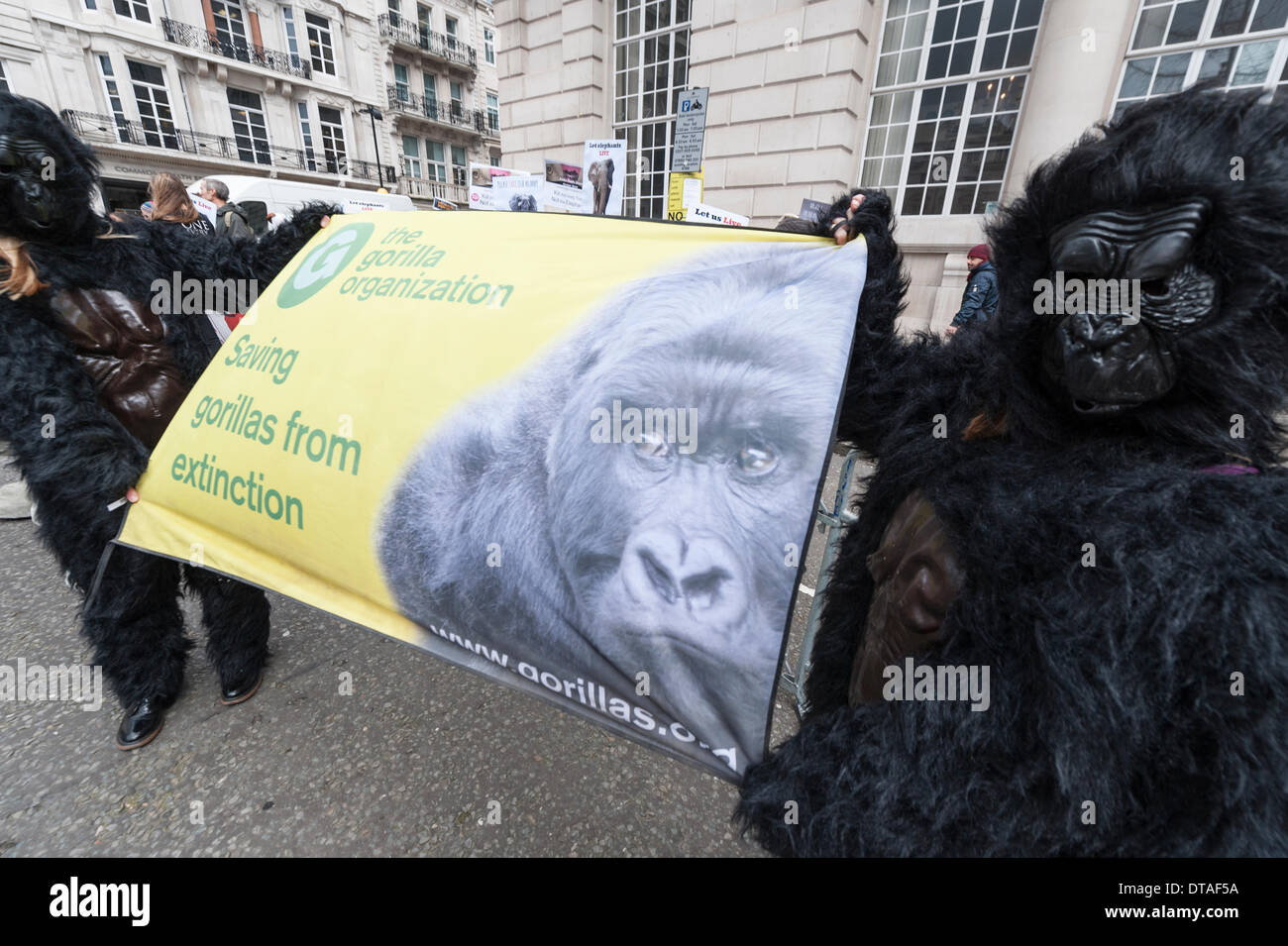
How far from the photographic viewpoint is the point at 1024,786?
0.82 m

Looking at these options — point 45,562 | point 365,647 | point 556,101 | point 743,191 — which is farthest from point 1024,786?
point 556,101

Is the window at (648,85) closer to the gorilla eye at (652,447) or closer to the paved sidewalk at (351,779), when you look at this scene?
the paved sidewalk at (351,779)

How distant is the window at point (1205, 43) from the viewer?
5.74 m

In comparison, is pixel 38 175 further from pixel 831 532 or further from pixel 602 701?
pixel 831 532

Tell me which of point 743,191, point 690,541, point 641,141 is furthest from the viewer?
point 641,141

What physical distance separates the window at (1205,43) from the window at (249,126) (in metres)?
27.5

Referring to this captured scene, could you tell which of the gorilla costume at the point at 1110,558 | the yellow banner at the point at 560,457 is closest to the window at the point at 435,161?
the yellow banner at the point at 560,457

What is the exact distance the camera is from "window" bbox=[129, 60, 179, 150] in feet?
62.0

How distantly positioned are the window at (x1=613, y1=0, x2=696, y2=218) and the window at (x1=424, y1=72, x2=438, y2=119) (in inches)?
874

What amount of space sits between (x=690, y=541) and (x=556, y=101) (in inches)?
487

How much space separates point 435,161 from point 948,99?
27.5 metres

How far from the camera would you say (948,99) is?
7.39 m

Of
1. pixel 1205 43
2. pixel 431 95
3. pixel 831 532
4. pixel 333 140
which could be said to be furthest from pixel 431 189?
pixel 831 532

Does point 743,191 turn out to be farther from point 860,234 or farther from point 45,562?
point 45,562
